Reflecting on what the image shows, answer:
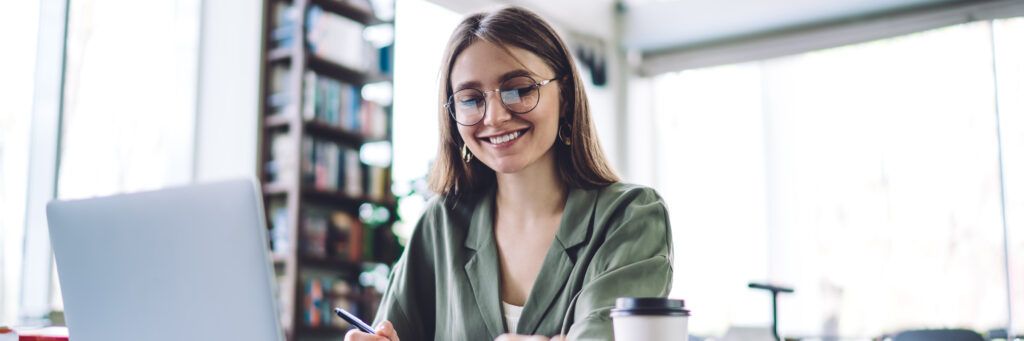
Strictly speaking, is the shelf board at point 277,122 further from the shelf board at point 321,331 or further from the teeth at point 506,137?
the teeth at point 506,137

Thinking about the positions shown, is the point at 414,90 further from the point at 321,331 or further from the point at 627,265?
the point at 627,265

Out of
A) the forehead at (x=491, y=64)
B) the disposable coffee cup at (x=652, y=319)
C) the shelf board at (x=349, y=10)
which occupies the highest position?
the shelf board at (x=349, y=10)

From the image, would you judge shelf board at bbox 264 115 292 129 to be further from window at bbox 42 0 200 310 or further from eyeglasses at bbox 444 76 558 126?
eyeglasses at bbox 444 76 558 126

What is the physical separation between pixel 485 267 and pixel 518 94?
0.90 feet

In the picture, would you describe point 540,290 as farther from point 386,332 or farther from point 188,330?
point 188,330

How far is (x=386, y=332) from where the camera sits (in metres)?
1.29

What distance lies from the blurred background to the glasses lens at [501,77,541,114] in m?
2.26

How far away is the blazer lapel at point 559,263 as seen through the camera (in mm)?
1359

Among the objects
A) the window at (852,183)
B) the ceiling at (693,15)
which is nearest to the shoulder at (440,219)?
the ceiling at (693,15)

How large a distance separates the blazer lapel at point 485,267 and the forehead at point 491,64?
0.22 metres

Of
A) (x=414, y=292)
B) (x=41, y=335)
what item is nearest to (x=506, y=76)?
(x=414, y=292)

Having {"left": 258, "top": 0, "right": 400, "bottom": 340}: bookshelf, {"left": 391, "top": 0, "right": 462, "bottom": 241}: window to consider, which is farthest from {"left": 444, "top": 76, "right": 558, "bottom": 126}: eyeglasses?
{"left": 391, "top": 0, "right": 462, "bottom": 241}: window

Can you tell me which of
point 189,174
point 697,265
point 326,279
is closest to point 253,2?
point 189,174

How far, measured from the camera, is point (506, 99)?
4.55 ft
